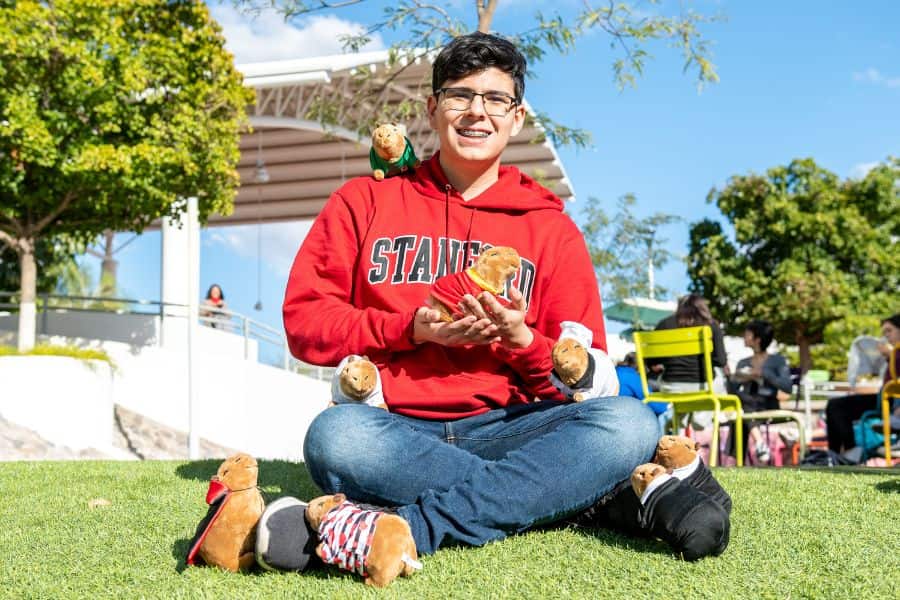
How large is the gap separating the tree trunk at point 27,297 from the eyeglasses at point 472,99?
11276 mm

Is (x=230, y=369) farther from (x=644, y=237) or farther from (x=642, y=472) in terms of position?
(x=642, y=472)

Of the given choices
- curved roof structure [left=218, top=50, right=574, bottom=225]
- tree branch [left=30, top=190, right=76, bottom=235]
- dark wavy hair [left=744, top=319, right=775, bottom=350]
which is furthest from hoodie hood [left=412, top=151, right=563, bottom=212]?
tree branch [left=30, top=190, right=76, bottom=235]

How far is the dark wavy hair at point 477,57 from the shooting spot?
2.84m

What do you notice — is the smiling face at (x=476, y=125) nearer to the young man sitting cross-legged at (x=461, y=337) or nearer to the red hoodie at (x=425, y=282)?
the young man sitting cross-legged at (x=461, y=337)

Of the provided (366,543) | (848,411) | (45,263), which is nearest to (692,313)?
(848,411)

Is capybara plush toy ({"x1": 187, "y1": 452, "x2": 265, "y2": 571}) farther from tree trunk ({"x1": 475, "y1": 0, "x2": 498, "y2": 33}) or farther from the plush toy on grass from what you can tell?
tree trunk ({"x1": 475, "y1": 0, "x2": 498, "y2": 33})

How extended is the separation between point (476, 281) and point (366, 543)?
0.74 metres

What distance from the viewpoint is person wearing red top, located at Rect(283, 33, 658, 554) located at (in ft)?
7.77

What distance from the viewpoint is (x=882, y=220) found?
97.2 feet

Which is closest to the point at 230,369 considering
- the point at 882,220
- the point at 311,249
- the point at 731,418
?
the point at 731,418

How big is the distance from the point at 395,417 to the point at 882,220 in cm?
3115

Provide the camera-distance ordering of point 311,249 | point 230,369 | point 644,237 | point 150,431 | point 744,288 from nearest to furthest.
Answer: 1. point 311,249
2. point 150,431
3. point 230,369
4. point 644,237
5. point 744,288

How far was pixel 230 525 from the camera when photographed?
2.19 m

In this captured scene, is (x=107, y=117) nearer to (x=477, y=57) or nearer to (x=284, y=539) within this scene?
(x=477, y=57)
